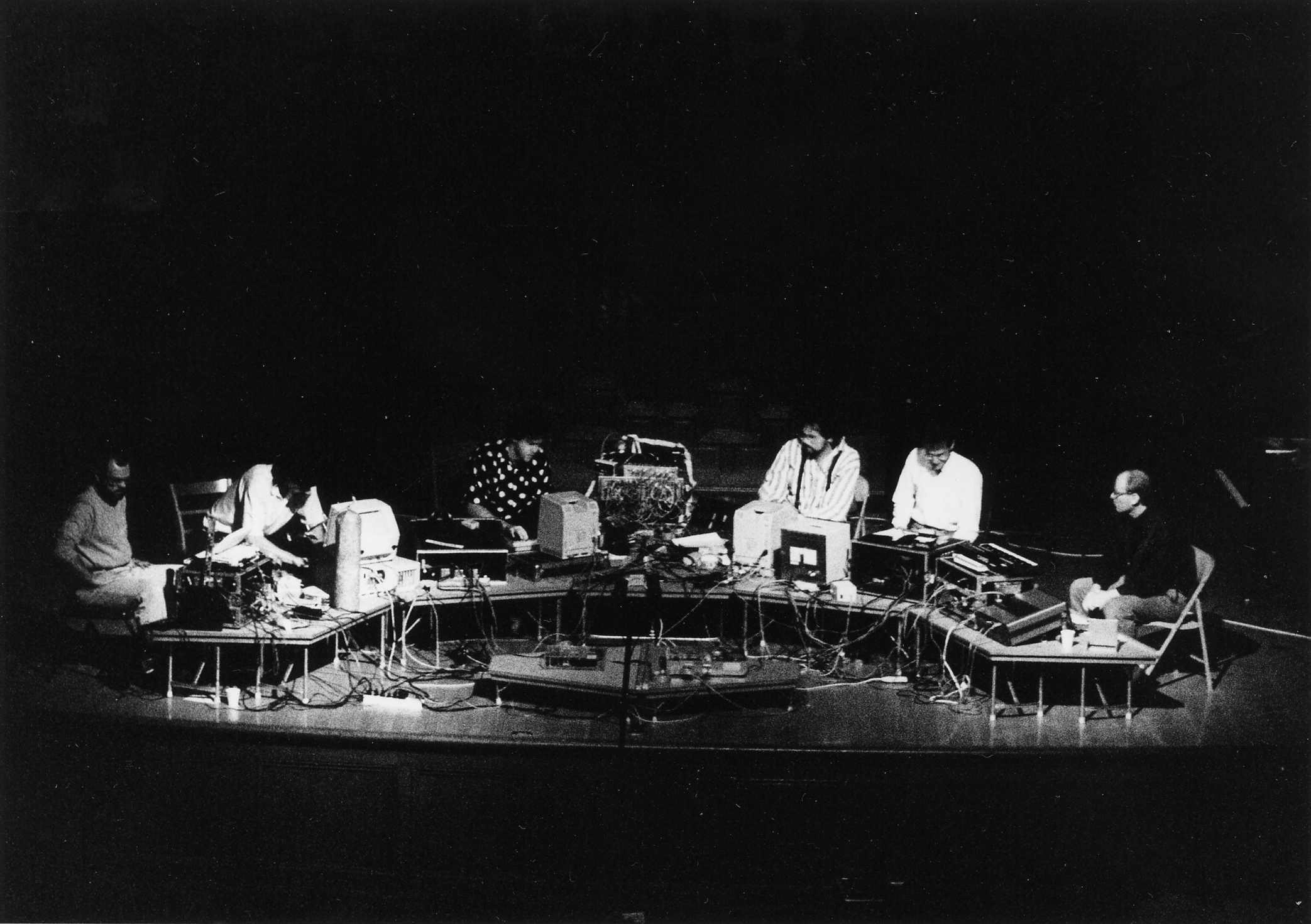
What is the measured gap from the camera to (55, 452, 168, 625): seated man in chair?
16.5 ft

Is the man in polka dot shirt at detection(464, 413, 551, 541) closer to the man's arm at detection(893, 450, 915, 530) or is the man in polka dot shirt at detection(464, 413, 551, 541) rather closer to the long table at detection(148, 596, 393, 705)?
the long table at detection(148, 596, 393, 705)

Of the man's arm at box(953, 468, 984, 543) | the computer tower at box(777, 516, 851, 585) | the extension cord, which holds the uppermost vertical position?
the man's arm at box(953, 468, 984, 543)

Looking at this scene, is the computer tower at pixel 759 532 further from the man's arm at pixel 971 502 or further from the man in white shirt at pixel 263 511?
the man in white shirt at pixel 263 511

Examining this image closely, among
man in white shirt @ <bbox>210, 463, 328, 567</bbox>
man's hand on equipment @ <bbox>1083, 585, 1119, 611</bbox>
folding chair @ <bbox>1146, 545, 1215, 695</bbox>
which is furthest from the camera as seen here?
man in white shirt @ <bbox>210, 463, 328, 567</bbox>

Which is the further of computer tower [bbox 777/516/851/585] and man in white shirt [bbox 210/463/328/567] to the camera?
man in white shirt [bbox 210/463/328/567]

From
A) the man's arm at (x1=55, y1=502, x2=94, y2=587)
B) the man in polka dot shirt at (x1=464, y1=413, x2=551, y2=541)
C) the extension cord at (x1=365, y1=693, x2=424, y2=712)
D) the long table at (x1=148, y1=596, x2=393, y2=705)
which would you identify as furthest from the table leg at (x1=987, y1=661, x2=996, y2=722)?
the man's arm at (x1=55, y1=502, x2=94, y2=587)

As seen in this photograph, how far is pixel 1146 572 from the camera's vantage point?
534 cm

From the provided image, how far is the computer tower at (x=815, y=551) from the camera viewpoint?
531 cm

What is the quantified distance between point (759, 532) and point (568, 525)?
109 centimetres

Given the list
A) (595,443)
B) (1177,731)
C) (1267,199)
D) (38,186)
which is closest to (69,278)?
(38,186)

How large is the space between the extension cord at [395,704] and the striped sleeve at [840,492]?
2.67 meters

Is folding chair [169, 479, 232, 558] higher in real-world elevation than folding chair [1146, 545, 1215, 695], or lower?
higher

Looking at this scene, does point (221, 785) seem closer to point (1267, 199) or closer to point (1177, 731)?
point (1177, 731)

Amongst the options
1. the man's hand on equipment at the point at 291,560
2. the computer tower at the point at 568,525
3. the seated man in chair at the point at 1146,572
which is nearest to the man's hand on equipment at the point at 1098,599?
the seated man in chair at the point at 1146,572
